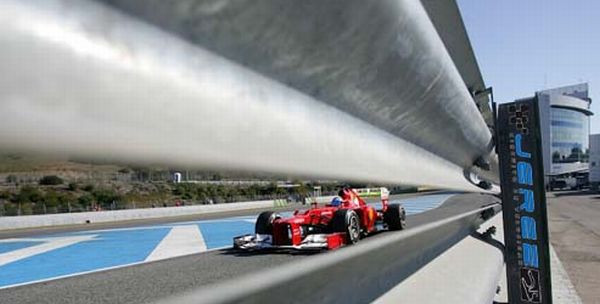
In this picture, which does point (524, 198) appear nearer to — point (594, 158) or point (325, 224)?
point (325, 224)

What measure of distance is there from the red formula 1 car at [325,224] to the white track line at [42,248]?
4766 millimetres

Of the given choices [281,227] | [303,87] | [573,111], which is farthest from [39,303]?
[573,111]

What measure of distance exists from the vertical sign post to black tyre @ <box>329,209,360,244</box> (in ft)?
15.2

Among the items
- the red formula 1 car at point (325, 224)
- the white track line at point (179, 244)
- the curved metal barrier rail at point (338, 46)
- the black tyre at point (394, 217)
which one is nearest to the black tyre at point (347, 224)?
the red formula 1 car at point (325, 224)

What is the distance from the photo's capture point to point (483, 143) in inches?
124

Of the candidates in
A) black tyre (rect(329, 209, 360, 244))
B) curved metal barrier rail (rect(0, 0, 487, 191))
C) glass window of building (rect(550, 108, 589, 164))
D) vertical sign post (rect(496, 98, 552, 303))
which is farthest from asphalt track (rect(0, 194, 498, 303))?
glass window of building (rect(550, 108, 589, 164))

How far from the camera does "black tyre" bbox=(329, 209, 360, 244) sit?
25.4ft

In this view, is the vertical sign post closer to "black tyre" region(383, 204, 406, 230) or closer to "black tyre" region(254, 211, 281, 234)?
"black tyre" region(383, 204, 406, 230)

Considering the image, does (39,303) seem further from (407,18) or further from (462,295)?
(407,18)

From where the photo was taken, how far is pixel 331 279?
1105mm

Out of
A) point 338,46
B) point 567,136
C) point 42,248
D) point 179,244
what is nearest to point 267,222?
point 179,244

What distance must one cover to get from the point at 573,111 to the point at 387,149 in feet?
325

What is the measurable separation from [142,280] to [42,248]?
6586 millimetres

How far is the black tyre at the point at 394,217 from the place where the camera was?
8562mm
